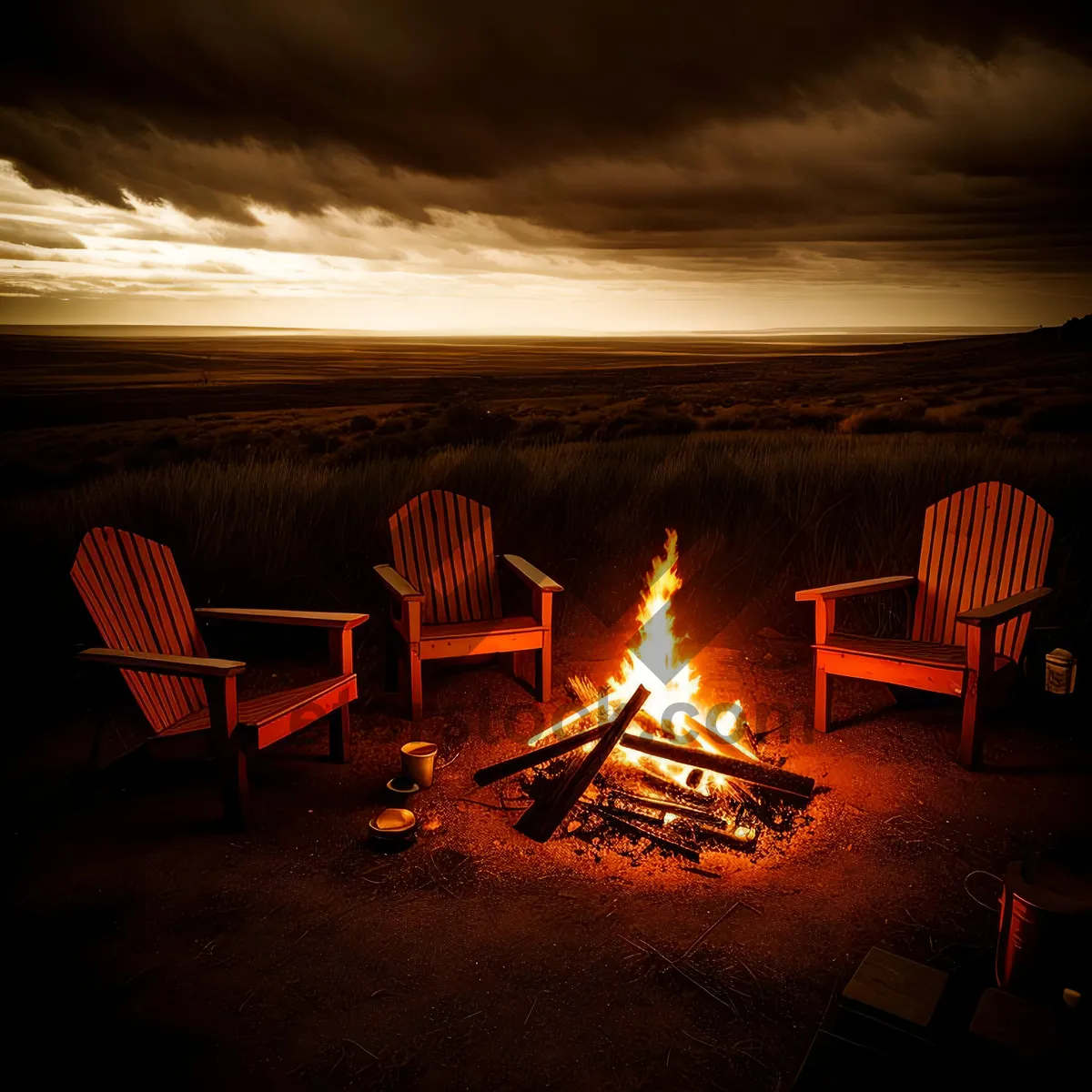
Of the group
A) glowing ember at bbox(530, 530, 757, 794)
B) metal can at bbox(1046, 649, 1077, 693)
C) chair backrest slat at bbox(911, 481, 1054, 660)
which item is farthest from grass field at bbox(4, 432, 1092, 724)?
chair backrest slat at bbox(911, 481, 1054, 660)

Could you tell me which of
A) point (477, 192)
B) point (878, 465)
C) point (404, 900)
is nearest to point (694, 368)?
point (477, 192)

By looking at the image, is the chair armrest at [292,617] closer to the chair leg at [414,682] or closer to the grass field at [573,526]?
the chair leg at [414,682]

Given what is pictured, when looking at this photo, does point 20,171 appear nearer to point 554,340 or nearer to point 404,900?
point 404,900

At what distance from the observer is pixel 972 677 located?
3.24 metres

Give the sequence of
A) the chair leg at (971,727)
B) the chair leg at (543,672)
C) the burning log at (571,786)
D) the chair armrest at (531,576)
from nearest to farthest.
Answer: the burning log at (571,786) < the chair leg at (971,727) < the chair armrest at (531,576) < the chair leg at (543,672)

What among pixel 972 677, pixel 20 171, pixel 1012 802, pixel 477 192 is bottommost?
pixel 1012 802

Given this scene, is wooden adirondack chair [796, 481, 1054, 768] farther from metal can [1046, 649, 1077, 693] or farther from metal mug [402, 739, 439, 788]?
metal mug [402, 739, 439, 788]

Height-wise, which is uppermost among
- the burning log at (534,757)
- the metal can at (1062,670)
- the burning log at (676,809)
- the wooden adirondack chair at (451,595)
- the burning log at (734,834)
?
the wooden adirondack chair at (451,595)

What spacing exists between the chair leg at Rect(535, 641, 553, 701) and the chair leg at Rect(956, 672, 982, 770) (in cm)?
189

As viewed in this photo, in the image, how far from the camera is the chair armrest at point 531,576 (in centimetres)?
387

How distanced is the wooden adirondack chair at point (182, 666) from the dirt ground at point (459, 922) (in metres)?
0.31


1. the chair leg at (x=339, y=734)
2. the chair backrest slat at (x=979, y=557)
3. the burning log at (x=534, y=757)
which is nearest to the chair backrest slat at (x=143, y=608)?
the chair leg at (x=339, y=734)

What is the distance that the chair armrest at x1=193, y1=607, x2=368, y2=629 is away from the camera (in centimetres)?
327

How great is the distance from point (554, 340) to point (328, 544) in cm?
7565
